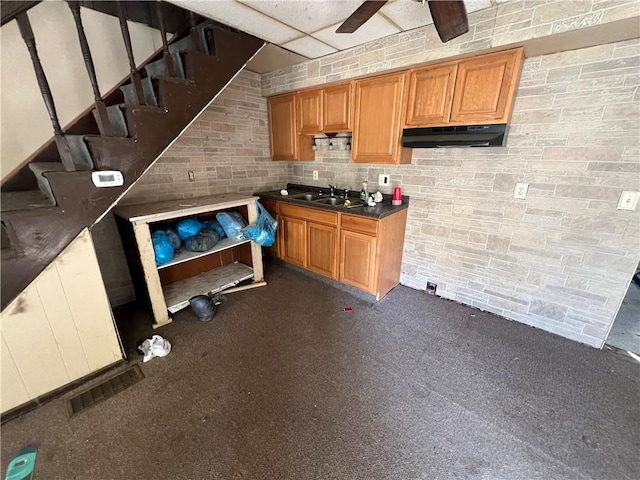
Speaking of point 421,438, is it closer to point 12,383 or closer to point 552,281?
point 552,281

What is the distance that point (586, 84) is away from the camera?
5.90ft

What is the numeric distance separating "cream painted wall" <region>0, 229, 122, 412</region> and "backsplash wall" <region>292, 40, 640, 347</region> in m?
2.77

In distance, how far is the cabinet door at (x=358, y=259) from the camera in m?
2.51

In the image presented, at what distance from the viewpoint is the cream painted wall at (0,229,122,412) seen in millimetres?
1482

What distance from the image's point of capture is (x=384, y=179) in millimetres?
2898

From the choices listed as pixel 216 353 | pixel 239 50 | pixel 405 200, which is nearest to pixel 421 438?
pixel 216 353

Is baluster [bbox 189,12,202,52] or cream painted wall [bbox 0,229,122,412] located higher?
baluster [bbox 189,12,202,52]

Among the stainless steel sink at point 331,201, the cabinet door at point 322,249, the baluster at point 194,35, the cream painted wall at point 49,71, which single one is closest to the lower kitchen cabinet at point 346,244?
the cabinet door at point 322,249

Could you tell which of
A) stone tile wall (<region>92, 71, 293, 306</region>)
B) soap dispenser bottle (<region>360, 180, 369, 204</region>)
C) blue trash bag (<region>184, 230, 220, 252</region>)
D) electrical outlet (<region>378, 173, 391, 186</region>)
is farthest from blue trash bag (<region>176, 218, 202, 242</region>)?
electrical outlet (<region>378, 173, 391, 186</region>)

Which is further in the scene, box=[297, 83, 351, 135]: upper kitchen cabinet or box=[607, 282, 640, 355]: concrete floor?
box=[297, 83, 351, 135]: upper kitchen cabinet

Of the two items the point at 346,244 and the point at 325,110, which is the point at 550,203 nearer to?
the point at 346,244

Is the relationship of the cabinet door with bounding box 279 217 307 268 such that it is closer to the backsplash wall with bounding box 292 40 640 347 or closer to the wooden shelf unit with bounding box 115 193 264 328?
the wooden shelf unit with bounding box 115 193 264 328

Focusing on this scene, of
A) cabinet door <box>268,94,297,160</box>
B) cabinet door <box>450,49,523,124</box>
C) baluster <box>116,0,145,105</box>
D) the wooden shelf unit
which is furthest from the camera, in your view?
cabinet door <box>268,94,297,160</box>

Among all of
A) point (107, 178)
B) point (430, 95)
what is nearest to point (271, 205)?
point (107, 178)
